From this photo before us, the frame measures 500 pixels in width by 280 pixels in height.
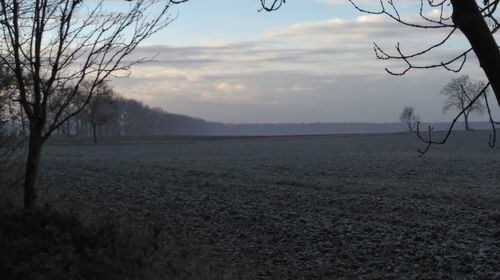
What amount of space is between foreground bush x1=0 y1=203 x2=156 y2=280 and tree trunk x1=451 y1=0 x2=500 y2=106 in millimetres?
5596

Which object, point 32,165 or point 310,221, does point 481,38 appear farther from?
point 310,221

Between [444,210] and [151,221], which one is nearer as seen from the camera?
[151,221]

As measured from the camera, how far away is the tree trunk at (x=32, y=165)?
8703mm

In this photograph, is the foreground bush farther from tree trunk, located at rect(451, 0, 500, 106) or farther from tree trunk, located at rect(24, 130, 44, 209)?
tree trunk, located at rect(451, 0, 500, 106)

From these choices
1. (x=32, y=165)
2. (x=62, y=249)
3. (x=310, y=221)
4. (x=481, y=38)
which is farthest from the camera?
(x=310, y=221)

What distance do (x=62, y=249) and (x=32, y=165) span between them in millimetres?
1973

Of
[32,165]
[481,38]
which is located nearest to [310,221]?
[32,165]

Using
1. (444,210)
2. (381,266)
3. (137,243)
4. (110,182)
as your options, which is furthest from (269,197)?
(137,243)

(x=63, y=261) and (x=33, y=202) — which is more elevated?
(x=33, y=202)

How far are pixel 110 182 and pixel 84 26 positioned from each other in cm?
1638

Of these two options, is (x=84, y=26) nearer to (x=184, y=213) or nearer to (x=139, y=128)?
(x=184, y=213)

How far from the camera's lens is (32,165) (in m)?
8.79

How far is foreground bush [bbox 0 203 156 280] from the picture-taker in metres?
6.88

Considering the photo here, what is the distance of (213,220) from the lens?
15.4 metres
